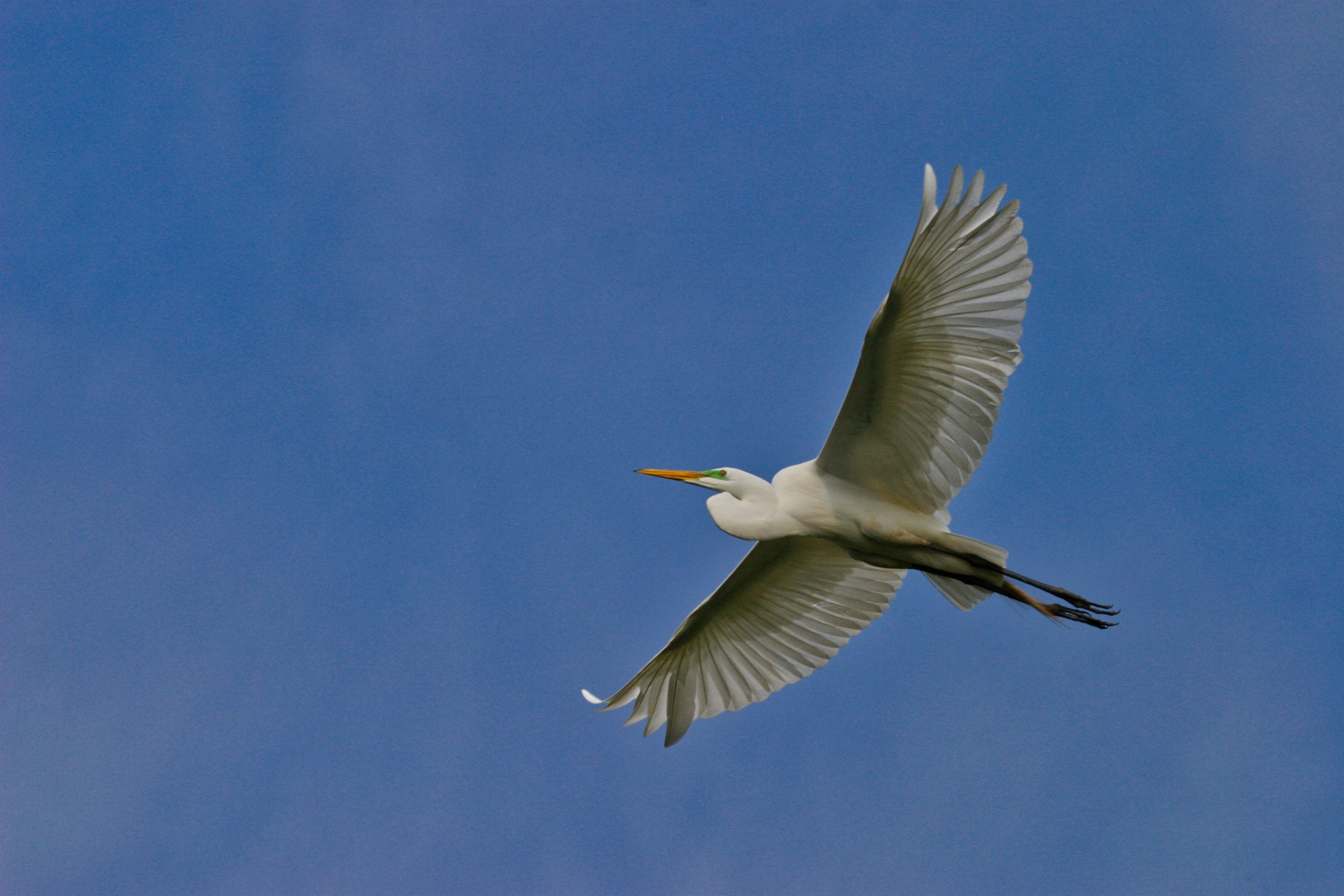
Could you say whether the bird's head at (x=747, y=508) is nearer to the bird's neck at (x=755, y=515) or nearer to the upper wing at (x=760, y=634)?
the bird's neck at (x=755, y=515)

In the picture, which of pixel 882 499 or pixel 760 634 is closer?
pixel 882 499

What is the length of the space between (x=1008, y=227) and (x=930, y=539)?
7.22 ft

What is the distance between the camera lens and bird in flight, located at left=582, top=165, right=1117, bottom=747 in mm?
7281

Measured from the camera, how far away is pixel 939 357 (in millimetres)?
7660

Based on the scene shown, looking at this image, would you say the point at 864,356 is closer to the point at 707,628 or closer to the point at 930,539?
the point at 930,539

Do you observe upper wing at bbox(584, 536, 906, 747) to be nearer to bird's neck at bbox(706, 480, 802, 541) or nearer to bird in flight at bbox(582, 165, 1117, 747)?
bird in flight at bbox(582, 165, 1117, 747)

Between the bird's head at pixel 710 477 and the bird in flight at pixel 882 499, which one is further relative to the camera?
the bird's head at pixel 710 477

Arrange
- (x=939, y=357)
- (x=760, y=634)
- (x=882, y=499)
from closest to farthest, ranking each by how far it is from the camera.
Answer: (x=939, y=357) → (x=882, y=499) → (x=760, y=634)

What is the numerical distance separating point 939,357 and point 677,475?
92.8 inches

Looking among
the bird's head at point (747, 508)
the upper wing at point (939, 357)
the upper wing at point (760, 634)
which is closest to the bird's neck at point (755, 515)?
the bird's head at point (747, 508)

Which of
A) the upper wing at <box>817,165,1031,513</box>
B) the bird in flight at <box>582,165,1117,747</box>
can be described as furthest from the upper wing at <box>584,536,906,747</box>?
the upper wing at <box>817,165,1031,513</box>

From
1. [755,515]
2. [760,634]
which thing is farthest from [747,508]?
[760,634]

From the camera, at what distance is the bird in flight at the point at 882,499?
7.28 meters

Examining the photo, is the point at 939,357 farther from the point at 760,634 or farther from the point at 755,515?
the point at 760,634
